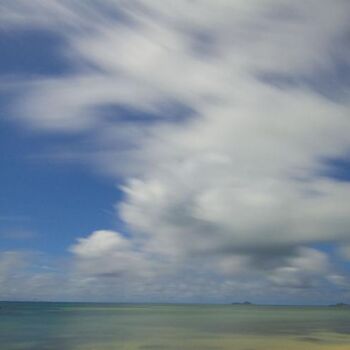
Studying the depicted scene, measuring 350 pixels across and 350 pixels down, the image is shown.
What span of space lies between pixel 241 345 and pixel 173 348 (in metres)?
6.07

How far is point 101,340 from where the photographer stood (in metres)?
44.4

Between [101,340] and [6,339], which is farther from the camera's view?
[6,339]

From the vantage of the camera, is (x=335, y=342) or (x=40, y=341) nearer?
(x=335, y=342)

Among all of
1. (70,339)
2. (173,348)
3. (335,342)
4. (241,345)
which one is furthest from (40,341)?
(335,342)

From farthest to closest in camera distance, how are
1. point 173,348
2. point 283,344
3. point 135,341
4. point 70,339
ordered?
1. point 70,339
2. point 135,341
3. point 283,344
4. point 173,348

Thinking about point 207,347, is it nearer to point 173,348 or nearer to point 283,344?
point 173,348

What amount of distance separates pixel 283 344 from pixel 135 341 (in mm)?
12982

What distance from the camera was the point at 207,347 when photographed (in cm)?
3959

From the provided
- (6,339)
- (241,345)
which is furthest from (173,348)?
(6,339)

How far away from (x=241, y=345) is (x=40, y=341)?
751 inches

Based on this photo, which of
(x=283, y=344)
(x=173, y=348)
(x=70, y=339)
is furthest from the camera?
(x=70, y=339)

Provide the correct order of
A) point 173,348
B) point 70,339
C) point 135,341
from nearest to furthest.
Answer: point 173,348 < point 135,341 < point 70,339

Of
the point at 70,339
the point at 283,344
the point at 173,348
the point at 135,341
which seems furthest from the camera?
the point at 70,339

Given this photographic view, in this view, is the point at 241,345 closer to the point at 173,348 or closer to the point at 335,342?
the point at 173,348
